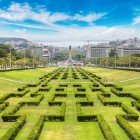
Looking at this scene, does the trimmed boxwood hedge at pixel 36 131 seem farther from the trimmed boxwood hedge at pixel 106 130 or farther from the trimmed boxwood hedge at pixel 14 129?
the trimmed boxwood hedge at pixel 106 130

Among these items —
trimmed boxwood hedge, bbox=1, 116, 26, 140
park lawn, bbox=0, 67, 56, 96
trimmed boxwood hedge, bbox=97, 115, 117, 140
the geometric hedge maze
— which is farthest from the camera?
park lawn, bbox=0, 67, 56, 96

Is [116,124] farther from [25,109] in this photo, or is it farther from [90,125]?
[25,109]

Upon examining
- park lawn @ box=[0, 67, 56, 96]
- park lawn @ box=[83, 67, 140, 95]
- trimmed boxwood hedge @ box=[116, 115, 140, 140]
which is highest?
trimmed boxwood hedge @ box=[116, 115, 140, 140]

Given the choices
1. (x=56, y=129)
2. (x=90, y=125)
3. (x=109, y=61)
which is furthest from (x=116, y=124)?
(x=109, y=61)

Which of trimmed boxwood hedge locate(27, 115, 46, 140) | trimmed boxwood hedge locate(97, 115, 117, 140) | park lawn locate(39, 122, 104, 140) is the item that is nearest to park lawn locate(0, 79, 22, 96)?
park lawn locate(39, 122, 104, 140)

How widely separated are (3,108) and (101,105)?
7.72 m

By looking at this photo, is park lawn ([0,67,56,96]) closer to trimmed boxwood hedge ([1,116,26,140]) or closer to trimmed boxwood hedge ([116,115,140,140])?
trimmed boxwood hedge ([1,116,26,140])

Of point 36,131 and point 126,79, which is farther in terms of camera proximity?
point 126,79

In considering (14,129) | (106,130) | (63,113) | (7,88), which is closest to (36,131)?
(14,129)

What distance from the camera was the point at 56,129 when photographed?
20.0m

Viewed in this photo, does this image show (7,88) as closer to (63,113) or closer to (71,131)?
(63,113)

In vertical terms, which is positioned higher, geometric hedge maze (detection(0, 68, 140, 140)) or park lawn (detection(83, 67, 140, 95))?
geometric hedge maze (detection(0, 68, 140, 140))

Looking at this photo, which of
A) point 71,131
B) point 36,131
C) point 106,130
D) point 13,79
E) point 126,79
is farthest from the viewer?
point 126,79

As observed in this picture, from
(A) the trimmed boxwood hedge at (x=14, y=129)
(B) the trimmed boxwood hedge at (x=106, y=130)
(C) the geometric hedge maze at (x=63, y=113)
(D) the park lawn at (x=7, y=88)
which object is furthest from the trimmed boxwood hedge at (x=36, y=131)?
(D) the park lawn at (x=7, y=88)
